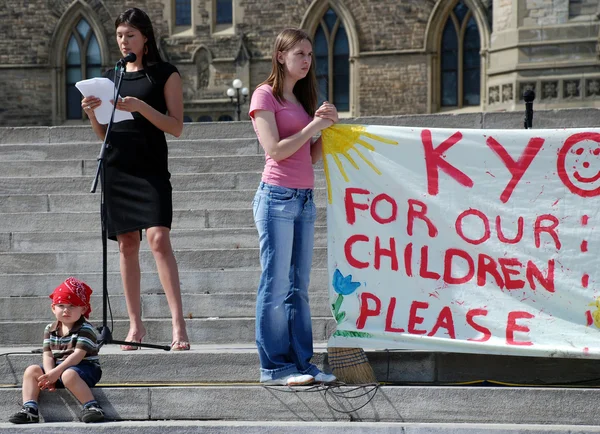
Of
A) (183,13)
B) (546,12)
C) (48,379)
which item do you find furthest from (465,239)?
(183,13)

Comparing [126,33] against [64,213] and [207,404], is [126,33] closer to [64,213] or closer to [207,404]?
[207,404]

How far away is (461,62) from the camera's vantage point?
979 inches

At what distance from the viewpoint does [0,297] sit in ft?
26.8

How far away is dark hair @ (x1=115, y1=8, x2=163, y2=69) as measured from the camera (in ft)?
21.5

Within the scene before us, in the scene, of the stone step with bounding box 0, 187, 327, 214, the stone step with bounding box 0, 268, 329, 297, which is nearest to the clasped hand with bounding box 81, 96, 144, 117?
the stone step with bounding box 0, 268, 329, 297

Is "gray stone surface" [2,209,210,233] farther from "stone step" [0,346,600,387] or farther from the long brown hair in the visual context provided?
the long brown hair

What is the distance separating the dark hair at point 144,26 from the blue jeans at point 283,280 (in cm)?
132

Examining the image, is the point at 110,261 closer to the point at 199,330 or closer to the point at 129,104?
the point at 199,330

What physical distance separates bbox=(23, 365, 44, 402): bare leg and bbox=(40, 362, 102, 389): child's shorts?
113 mm

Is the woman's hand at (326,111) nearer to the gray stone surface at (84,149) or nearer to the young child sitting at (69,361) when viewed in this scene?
the young child sitting at (69,361)

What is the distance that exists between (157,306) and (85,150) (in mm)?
3807

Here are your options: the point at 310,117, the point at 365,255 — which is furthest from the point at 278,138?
the point at 365,255

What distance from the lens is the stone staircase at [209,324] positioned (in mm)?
5785

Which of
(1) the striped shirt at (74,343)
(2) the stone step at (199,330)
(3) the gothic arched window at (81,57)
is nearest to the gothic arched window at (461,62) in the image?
(3) the gothic arched window at (81,57)
